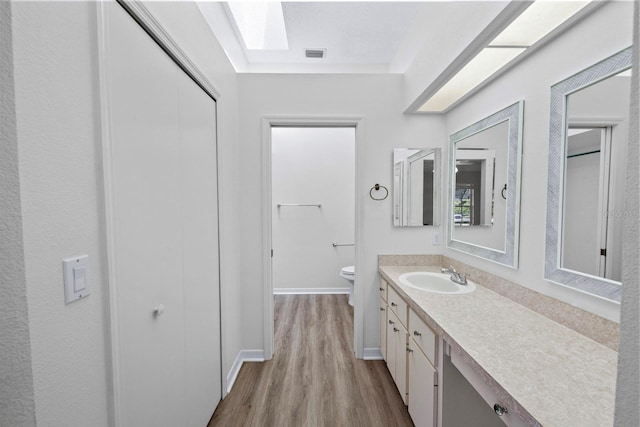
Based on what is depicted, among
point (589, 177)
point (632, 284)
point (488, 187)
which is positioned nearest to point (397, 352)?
point (488, 187)

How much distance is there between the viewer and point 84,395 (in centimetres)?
72

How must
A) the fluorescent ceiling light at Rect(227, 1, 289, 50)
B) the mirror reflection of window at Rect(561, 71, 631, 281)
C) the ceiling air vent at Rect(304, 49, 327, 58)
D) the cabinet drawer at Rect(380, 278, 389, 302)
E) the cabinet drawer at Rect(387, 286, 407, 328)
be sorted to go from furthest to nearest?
the ceiling air vent at Rect(304, 49, 327, 58)
the cabinet drawer at Rect(380, 278, 389, 302)
the fluorescent ceiling light at Rect(227, 1, 289, 50)
the cabinet drawer at Rect(387, 286, 407, 328)
the mirror reflection of window at Rect(561, 71, 631, 281)

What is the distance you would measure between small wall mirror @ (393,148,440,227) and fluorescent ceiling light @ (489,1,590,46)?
0.97 metres

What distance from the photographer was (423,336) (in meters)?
1.35

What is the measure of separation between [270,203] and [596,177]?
1912 millimetres

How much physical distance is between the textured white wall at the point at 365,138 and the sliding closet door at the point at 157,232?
573 millimetres

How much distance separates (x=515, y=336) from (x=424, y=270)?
1.02 m

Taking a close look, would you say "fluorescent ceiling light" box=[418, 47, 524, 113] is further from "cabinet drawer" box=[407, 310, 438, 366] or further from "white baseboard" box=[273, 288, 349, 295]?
"white baseboard" box=[273, 288, 349, 295]

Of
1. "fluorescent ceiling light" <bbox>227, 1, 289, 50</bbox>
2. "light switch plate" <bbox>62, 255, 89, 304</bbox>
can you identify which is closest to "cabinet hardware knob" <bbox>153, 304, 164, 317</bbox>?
"light switch plate" <bbox>62, 255, 89, 304</bbox>

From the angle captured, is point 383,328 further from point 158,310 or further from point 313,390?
point 158,310

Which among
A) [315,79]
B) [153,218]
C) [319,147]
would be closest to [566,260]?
[153,218]

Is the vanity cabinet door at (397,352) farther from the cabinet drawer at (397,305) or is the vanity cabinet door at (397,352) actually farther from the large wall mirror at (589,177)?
the large wall mirror at (589,177)

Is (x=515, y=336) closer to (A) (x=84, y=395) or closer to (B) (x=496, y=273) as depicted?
(B) (x=496, y=273)

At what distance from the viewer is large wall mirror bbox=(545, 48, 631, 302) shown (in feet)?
3.03
